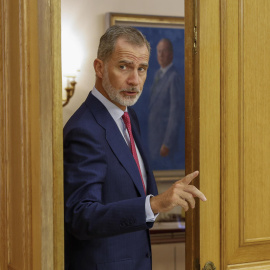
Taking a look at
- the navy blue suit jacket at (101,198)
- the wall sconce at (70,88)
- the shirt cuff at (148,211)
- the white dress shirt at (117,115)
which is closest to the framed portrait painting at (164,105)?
the wall sconce at (70,88)

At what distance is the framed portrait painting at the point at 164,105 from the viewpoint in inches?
160

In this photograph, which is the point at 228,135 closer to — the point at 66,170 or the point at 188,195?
the point at 188,195

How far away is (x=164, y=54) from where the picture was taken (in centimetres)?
411

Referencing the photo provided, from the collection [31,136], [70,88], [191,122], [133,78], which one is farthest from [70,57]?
[31,136]

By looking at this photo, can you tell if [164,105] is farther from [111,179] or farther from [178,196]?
[178,196]

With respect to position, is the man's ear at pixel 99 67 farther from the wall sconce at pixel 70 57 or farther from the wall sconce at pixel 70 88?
the wall sconce at pixel 70 88

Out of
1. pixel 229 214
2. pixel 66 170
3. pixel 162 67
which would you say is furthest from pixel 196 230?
pixel 162 67

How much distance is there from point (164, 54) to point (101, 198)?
251 centimetres

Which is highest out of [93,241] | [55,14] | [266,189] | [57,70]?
[55,14]

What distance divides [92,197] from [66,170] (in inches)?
5.8

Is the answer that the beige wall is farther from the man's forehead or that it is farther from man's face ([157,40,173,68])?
the man's forehead

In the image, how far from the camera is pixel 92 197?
167 centimetres

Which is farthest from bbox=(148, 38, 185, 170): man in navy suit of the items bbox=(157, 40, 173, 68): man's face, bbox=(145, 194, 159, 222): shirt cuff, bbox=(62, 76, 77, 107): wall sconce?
bbox=(145, 194, 159, 222): shirt cuff

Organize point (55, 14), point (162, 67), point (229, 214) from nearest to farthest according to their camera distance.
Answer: point (55, 14) < point (229, 214) < point (162, 67)
